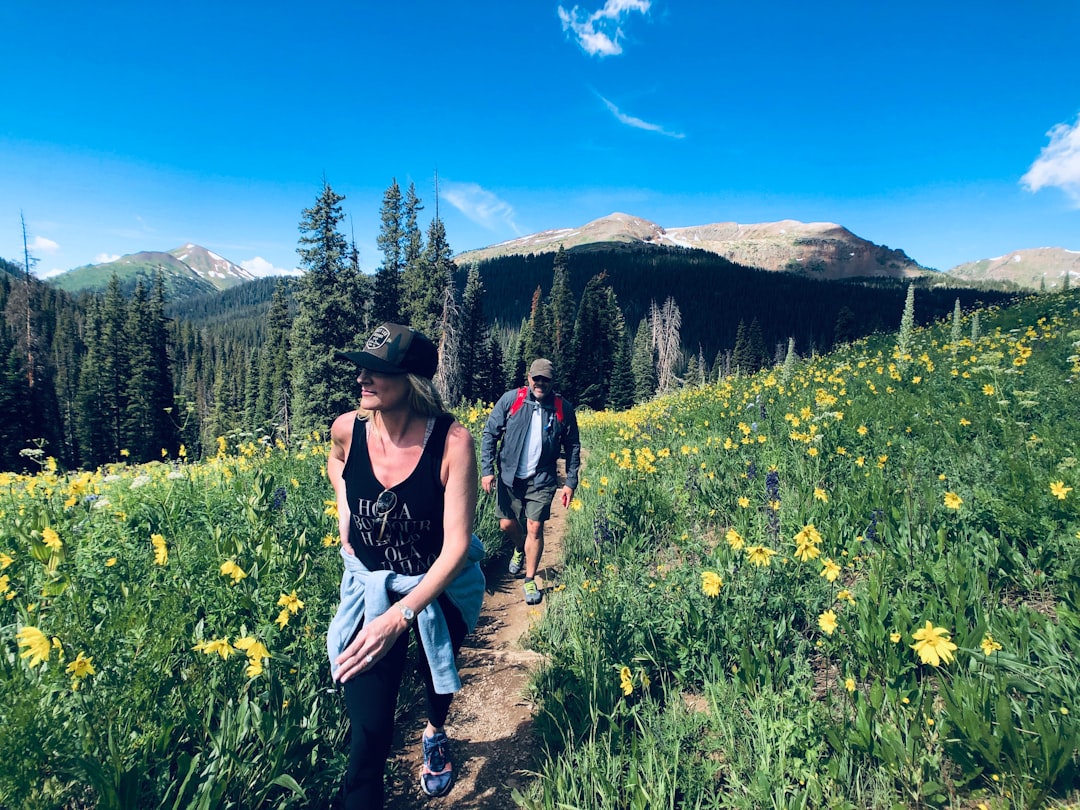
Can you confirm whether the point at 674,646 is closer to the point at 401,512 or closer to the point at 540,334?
the point at 401,512

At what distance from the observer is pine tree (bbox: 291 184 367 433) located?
25797 mm

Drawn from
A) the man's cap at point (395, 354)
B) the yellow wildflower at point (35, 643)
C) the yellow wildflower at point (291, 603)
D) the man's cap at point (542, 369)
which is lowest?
the yellow wildflower at point (291, 603)

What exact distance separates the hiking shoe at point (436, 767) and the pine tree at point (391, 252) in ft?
116

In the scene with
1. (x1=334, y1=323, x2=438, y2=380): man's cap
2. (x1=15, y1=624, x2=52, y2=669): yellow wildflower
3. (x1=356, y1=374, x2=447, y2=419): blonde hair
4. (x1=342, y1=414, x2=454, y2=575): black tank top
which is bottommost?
(x1=15, y1=624, x2=52, y2=669): yellow wildflower

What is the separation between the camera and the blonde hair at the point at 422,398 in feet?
7.73

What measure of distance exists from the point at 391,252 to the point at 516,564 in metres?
35.5

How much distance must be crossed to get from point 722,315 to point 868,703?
146326mm

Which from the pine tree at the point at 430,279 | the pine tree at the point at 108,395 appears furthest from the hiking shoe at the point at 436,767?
the pine tree at the point at 108,395

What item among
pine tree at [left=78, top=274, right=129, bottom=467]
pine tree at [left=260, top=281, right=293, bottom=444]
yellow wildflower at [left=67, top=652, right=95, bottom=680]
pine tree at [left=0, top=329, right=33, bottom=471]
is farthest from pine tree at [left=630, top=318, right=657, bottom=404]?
yellow wildflower at [left=67, top=652, right=95, bottom=680]

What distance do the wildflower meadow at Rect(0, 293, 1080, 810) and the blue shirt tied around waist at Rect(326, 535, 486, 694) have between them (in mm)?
370

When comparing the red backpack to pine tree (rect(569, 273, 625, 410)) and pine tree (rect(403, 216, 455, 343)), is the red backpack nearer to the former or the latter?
pine tree (rect(403, 216, 455, 343))

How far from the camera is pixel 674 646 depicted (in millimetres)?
3285

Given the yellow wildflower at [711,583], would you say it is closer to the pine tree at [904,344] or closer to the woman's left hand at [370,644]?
the woman's left hand at [370,644]

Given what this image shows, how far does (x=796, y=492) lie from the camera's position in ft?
16.4
